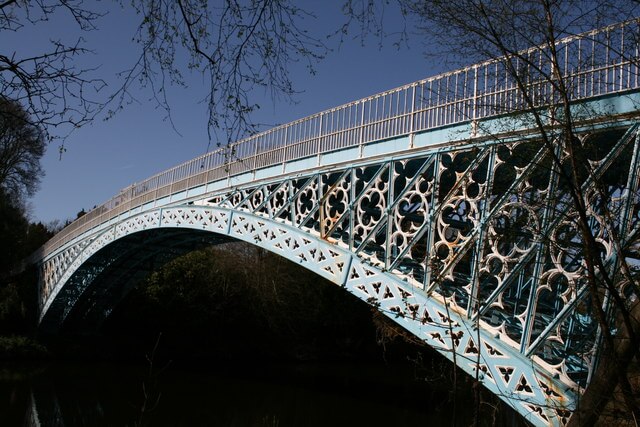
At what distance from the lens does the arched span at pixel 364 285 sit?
5945mm

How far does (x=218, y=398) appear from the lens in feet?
51.0

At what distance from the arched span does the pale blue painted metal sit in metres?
0.02

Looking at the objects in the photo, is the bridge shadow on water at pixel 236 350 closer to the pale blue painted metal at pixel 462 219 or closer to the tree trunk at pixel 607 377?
the pale blue painted metal at pixel 462 219

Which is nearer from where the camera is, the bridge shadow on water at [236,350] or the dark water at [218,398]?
the dark water at [218,398]

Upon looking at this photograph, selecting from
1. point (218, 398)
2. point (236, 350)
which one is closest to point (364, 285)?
point (218, 398)

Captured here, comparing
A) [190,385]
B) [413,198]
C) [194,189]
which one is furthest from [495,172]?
[190,385]

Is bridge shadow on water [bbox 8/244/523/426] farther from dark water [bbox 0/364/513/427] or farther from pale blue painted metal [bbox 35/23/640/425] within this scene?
pale blue painted metal [bbox 35/23/640/425]

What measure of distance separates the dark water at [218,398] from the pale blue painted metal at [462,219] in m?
3.75

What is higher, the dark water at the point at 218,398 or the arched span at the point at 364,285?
the arched span at the point at 364,285

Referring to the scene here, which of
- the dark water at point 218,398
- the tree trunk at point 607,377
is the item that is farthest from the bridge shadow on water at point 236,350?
the tree trunk at point 607,377

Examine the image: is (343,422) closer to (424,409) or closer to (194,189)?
(424,409)

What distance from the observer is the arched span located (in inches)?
234

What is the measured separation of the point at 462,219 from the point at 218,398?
9482mm

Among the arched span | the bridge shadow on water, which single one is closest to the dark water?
the bridge shadow on water
